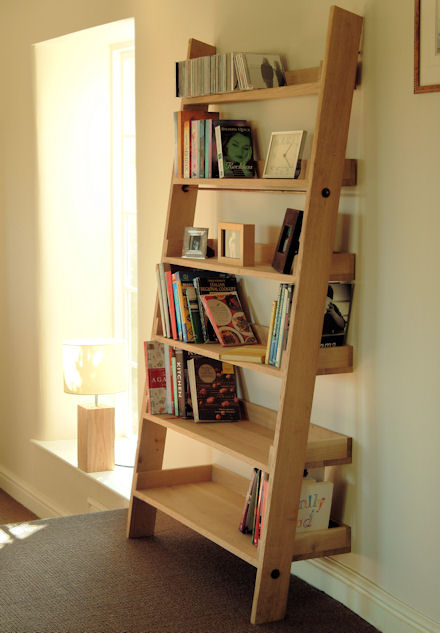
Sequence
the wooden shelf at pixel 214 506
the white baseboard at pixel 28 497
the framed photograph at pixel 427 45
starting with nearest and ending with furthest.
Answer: the framed photograph at pixel 427 45 < the wooden shelf at pixel 214 506 < the white baseboard at pixel 28 497

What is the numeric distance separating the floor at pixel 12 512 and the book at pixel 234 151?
2676 millimetres

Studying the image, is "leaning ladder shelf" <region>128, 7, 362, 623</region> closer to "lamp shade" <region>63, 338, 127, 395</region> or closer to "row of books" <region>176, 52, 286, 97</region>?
"row of books" <region>176, 52, 286, 97</region>

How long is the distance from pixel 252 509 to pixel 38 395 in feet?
7.54

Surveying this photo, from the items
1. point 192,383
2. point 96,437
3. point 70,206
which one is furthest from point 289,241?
point 70,206

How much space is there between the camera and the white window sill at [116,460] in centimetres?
385

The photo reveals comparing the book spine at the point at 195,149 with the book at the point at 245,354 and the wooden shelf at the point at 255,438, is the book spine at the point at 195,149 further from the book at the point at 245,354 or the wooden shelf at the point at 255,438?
the wooden shelf at the point at 255,438

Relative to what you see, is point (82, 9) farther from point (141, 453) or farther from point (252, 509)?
point (252, 509)

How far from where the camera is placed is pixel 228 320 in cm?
279

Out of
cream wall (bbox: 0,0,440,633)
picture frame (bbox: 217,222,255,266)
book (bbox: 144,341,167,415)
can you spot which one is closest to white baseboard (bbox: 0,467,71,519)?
book (bbox: 144,341,167,415)

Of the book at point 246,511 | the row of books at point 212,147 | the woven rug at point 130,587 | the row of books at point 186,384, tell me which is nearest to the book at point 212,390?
the row of books at point 186,384

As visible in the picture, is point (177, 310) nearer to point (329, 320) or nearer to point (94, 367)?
point (329, 320)

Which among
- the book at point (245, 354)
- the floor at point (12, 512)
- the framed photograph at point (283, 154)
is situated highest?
the framed photograph at point (283, 154)

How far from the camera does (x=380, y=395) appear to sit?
2.37 metres

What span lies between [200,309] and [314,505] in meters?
0.76
